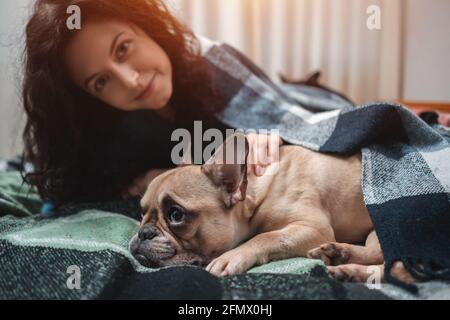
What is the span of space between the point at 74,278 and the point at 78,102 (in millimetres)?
958

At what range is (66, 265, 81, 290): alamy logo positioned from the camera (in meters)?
0.88

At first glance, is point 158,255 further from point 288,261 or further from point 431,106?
point 431,106

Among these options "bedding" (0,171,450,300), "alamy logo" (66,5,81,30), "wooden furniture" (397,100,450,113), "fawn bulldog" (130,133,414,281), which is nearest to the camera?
"bedding" (0,171,450,300)

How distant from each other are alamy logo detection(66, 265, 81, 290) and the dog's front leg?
279mm

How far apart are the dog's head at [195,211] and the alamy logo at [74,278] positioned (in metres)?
0.17

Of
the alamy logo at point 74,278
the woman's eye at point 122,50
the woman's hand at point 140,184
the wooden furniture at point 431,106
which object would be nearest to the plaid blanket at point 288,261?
the alamy logo at point 74,278

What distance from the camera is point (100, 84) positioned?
1.57 m

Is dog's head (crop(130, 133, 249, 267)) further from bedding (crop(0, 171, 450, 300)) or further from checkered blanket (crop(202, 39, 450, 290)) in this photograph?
checkered blanket (crop(202, 39, 450, 290))

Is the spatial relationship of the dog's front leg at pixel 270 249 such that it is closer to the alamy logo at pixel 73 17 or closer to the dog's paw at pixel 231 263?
the dog's paw at pixel 231 263

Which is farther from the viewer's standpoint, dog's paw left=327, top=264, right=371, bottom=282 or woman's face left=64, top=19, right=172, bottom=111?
woman's face left=64, top=19, right=172, bottom=111

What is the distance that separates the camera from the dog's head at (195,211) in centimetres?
109

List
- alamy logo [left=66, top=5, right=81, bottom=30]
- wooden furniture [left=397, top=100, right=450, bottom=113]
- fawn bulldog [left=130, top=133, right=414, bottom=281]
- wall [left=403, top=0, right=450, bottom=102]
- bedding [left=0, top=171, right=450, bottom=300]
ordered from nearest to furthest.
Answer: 1. bedding [left=0, top=171, right=450, bottom=300]
2. fawn bulldog [left=130, top=133, right=414, bottom=281]
3. alamy logo [left=66, top=5, right=81, bottom=30]
4. wooden furniture [left=397, top=100, right=450, bottom=113]
5. wall [left=403, top=0, right=450, bottom=102]

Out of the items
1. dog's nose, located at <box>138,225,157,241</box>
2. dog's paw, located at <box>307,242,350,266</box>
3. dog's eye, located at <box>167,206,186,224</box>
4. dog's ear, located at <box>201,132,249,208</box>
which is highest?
dog's ear, located at <box>201,132,249,208</box>

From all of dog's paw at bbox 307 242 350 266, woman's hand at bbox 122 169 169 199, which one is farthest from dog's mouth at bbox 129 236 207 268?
woman's hand at bbox 122 169 169 199
